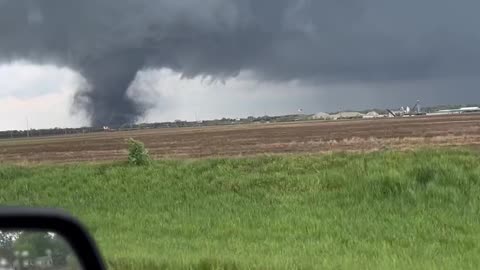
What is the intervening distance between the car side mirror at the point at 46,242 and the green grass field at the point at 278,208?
557 centimetres

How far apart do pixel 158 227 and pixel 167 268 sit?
573cm

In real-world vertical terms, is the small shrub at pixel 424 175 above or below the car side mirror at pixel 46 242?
below

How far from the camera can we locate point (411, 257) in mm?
9781

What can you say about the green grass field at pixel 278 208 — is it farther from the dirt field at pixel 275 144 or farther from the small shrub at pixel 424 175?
the dirt field at pixel 275 144

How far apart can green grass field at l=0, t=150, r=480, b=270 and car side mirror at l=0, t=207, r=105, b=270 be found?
18.3 feet

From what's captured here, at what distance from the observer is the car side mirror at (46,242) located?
297cm

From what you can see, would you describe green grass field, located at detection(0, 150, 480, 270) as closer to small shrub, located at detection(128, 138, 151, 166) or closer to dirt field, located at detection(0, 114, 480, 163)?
small shrub, located at detection(128, 138, 151, 166)

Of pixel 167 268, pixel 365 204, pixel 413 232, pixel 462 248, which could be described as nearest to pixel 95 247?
pixel 167 268

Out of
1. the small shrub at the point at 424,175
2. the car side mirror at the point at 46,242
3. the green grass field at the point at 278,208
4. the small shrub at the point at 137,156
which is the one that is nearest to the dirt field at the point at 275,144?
the small shrub at the point at 137,156

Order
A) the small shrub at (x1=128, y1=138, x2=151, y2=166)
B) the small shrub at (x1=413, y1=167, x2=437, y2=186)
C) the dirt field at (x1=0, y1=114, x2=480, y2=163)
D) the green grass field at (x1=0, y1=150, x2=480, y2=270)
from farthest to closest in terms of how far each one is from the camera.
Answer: the dirt field at (x1=0, y1=114, x2=480, y2=163)
the small shrub at (x1=128, y1=138, x2=151, y2=166)
the small shrub at (x1=413, y1=167, x2=437, y2=186)
the green grass field at (x1=0, y1=150, x2=480, y2=270)

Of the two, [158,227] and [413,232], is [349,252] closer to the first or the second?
[413,232]

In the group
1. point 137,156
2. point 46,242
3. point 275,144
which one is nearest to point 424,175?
point 137,156

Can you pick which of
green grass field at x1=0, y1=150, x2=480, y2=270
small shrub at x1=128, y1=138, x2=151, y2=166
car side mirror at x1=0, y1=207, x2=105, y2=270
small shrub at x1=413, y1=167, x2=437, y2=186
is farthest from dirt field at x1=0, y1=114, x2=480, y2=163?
car side mirror at x1=0, y1=207, x2=105, y2=270

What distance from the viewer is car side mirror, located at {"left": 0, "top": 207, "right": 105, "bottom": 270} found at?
2971 mm
